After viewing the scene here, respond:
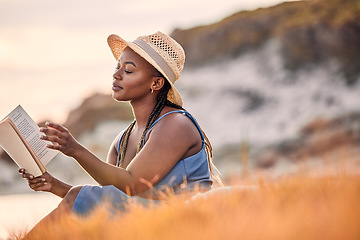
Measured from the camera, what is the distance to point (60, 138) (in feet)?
9.75

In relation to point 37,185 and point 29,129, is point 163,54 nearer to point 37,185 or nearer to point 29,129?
point 29,129

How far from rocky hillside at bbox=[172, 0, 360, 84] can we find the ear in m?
15.8

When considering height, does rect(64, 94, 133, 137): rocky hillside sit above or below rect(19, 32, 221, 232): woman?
below

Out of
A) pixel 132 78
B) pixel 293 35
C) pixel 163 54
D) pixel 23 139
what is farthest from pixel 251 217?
pixel 293 35

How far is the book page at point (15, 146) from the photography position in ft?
10.4

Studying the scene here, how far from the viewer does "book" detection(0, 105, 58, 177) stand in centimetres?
318

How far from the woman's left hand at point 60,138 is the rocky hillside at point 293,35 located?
16.7 meters

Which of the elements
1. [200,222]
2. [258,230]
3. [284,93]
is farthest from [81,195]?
[284,93]

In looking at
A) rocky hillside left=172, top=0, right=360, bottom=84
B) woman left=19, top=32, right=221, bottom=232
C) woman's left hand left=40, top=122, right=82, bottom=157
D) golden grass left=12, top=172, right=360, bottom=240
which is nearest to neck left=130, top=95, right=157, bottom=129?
woman left=19, top=32, right=221, bottom=232

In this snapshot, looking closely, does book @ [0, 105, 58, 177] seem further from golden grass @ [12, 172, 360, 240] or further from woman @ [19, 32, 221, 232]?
golden grass @ [12, 172, 360, 240]

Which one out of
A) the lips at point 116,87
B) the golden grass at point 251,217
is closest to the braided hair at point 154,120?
the lips at point 116,87

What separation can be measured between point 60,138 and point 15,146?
434 millimetres

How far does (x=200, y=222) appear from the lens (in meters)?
2.05

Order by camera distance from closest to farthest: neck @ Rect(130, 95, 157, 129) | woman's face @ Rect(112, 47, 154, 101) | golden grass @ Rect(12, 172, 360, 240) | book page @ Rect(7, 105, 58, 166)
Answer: golden grass @ Rect(12, 172, 360, 240)
book page @ Rect(7, 105, 58, 166)
woman's face @ Rect(112, 47, 154, 101)
neck @ Rect(130, 95, 157, 129)
